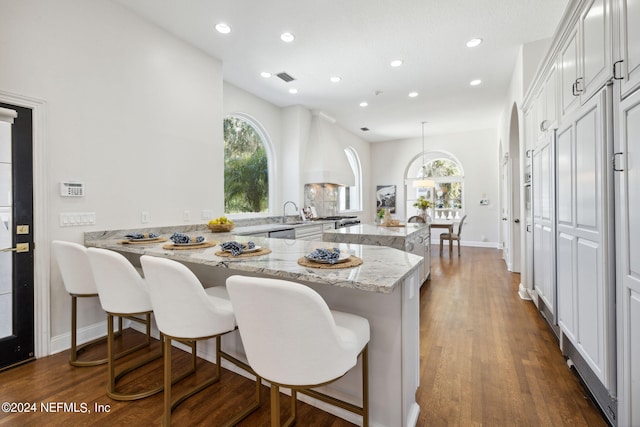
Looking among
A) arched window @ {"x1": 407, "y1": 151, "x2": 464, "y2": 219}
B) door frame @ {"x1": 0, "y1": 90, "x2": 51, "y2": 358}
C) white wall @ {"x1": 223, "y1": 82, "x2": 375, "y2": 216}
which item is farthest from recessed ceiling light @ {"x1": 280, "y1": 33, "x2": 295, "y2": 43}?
arched window @ {"x1": 407, "y1": 151, "x2": 464, "y2": 219}

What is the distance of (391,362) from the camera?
144cm

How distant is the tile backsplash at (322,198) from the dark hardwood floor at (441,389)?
142 inches

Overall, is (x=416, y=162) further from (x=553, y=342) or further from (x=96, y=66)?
(x=96, y=66)

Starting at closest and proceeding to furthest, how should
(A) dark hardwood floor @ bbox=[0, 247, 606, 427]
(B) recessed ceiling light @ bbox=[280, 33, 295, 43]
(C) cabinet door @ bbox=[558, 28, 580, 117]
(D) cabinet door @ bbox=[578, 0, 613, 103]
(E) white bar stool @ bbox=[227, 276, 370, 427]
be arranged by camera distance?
(E) white bar stool @ bbox=[227, 276, 370, 427] < (D) cabinet door @ bbox=[578, 0, 613, 103] < (A) dark hardwood floor @ bbox=[0, 247, 606, 427] < (C) cabinet door @ bbox=[558, 28, 580, 117] < (B) recessed ceiling light @ bbox=[280, 33, 295, 43]

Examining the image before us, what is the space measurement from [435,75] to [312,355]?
4519 millimetres

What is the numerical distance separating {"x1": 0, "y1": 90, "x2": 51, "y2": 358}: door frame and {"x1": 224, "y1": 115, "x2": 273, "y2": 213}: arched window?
2445mm

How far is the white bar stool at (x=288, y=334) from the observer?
3.29ft

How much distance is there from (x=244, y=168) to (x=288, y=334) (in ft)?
14.1

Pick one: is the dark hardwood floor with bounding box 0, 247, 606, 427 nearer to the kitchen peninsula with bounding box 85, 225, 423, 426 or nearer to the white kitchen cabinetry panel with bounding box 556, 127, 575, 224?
the kitchen peninsula with bounding box 85, 225, 423, 426

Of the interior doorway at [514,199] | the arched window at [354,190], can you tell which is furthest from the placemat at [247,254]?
the arched window at [354,190]

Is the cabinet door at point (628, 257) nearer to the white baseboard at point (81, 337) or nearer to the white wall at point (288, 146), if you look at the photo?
the white baseboard at point (81, 337)

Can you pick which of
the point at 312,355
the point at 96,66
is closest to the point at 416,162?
the point at 96,66

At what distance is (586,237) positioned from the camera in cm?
172

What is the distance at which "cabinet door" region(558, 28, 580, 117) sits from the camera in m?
1.92
